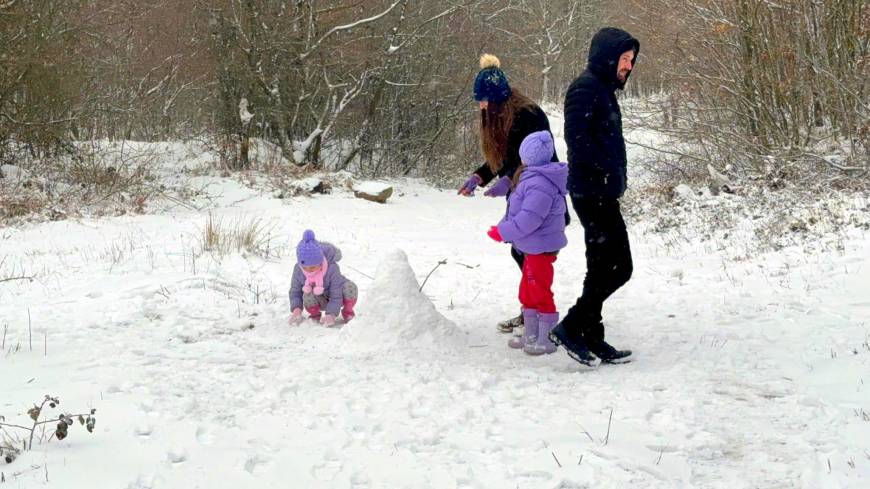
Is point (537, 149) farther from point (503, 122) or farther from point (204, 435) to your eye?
point (204, 435)

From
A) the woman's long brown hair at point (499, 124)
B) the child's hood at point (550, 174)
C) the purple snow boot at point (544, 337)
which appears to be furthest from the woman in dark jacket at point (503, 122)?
the purple snow boot at point (544, 337)

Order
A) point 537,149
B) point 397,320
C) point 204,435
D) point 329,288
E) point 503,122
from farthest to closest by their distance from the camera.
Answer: point 329,288 < point 503,122 < point 397,320 < point 537,149 < point 204,435

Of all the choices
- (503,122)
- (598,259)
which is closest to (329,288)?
(503,122)

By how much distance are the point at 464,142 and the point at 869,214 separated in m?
15.7

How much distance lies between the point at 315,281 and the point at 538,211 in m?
1.82

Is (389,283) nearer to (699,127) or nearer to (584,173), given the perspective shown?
(584,173)

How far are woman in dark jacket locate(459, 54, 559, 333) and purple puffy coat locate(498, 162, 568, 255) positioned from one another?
43cm

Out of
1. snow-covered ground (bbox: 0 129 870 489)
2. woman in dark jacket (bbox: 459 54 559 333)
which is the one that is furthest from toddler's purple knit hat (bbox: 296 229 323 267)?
woman in dark jacket (bbox: 459 54 559 333)

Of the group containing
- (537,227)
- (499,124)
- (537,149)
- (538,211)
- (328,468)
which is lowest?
(328,468)

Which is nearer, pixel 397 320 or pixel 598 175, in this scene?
pixel 598 175

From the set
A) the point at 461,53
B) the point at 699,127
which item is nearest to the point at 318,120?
the point at 461,53

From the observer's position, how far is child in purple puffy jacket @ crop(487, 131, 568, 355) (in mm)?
4402

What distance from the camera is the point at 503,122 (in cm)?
495

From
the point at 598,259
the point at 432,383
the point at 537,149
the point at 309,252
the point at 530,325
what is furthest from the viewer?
the point at 309,252
